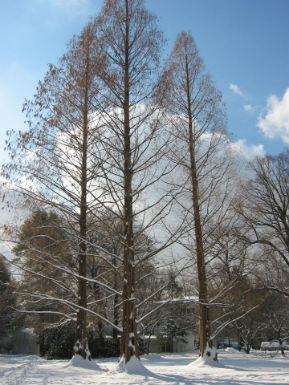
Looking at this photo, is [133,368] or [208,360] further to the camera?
[208,360]

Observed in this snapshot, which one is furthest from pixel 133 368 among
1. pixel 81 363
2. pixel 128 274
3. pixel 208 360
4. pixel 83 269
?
pixel 83 269

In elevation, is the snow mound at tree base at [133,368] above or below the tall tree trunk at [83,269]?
below

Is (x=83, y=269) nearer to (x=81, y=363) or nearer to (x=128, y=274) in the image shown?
(x=81, y=363)

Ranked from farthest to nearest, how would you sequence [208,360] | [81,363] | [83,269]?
[83,269], [208,360], [81,363]

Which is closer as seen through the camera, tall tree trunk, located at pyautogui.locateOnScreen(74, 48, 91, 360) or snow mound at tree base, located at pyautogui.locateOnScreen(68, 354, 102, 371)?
snow mound at tree base, located at pyautogui.locateOnScreen(68, 354, 102, 371)

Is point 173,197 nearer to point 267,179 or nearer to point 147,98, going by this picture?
point 147,98

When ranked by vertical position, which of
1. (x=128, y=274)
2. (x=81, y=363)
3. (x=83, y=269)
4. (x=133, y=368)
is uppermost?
(x=83, y=269)

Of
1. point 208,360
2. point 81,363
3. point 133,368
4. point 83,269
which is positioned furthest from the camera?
point 83,269

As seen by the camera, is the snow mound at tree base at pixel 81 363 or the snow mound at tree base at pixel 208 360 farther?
the snow mound at tree base at pixel 208 360

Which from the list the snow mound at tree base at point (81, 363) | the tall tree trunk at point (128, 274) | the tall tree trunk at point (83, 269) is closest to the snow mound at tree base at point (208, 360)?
the snow mound at tree base at point (81, 363)

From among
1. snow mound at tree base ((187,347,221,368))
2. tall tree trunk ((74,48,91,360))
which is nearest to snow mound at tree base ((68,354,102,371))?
tall tree trunk ((74,48,91,360))

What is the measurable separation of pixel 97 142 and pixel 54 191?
182 centimetres

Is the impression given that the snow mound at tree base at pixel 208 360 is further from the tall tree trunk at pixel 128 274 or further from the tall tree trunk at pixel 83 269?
the tall tree trunk at pixel 83 269

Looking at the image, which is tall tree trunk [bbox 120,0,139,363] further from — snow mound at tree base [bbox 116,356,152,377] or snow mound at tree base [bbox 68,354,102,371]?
snow mound at tree base [bbox 68,354,102,371]
